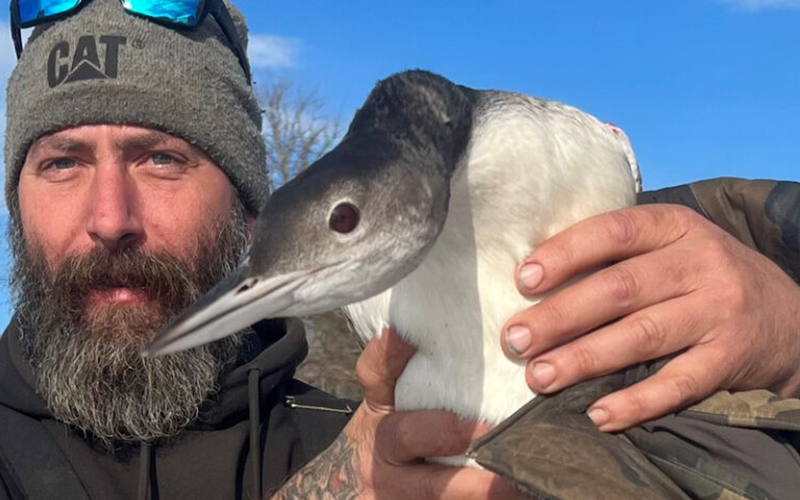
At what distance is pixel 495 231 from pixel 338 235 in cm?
40

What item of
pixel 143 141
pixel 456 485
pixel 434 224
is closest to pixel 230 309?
pixel 434 224

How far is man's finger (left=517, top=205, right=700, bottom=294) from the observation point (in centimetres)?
214

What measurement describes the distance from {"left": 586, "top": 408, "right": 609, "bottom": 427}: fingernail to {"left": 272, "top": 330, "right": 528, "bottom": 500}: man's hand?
1.03ft

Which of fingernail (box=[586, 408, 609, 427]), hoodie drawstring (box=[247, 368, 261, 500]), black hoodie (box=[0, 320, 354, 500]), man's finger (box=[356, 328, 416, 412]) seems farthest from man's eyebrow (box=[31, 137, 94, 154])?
fingernail (box=[586, 408, 609, 427])

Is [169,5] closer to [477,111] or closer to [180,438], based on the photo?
[180,438]

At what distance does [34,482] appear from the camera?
3.13m

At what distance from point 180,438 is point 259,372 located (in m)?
0.41

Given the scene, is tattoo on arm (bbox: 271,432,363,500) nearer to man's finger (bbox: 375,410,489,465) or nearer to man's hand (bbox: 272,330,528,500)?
man's hand (bbox: 272,330,528,500)

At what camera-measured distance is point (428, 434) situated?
2369 mm

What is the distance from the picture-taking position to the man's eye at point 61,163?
3.77m

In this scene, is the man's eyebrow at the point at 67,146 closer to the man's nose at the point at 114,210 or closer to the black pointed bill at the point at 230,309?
the man's nose at the point at 114,210

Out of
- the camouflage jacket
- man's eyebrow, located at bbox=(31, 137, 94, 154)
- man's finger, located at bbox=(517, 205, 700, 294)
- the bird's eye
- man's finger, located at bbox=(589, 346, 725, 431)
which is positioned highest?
man's eyebrow, located at bbox=(31, 137, 94, 154)

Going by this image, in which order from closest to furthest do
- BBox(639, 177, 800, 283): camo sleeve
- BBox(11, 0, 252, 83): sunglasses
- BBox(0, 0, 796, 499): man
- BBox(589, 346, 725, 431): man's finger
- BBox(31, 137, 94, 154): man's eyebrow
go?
1. BBox(589, 346, 725, 431): man's finger
2. BBox(639, 177, 800, 283): camo sleeve
3. BBox(0, 0, 796, 499): man
4. BBox(31, 137, 94, 154): man's eyebrow
5. BBox(11, 0, 252, 83): sunglasses

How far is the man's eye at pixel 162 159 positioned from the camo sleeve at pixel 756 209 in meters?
2.02
